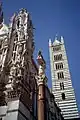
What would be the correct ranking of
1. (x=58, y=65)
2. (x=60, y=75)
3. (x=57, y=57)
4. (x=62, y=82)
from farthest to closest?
(x=57, y=57) → (x=58, y=65) → (x=60, y=75) → (x=62, y=82)

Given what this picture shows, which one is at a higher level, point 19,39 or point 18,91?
point 19,39

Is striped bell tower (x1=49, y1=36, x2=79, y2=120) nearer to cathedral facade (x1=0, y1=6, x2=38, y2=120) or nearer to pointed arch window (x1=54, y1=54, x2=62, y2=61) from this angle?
pointed arch window (x1=54, y1=54, x2=62, y2=61)

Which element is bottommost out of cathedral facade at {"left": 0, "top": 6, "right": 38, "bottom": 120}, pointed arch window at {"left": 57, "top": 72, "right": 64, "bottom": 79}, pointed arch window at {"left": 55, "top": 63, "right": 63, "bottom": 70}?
cathedral facade at {"left": 0, "top": 6, "right": 38, "bottom": 120}

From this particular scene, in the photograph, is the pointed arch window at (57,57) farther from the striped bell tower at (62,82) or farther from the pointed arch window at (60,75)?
the pointed arch window at (60,75)

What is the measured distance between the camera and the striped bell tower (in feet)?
104

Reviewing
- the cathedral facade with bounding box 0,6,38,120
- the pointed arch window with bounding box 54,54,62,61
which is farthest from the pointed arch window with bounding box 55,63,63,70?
the cathedral facade with bounding box 0,6,38,120

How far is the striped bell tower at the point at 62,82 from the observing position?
104ft

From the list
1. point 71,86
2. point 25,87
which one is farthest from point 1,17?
point 25,87

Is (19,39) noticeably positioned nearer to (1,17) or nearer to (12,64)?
(12,64)

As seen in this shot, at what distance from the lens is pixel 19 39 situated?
941 inches

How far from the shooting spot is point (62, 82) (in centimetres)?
3781

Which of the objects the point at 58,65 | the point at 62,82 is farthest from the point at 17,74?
the point at 58,65

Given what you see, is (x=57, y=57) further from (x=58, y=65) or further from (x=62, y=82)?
(x=62, y=82)

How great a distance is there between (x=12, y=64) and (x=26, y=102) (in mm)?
5199
